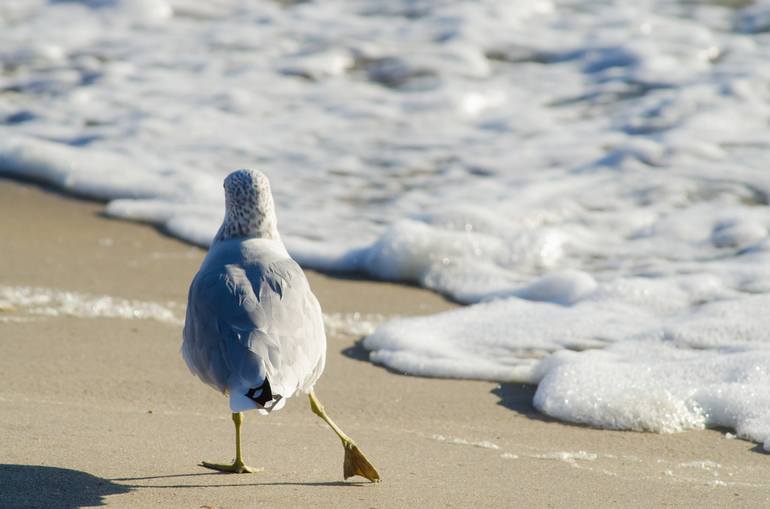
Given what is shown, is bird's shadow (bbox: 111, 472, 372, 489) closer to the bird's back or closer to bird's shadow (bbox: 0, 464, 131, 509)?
bird's shadow (bbox: 0, 464, 131, 509)

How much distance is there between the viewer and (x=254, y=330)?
304 cm

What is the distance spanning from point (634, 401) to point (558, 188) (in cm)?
344

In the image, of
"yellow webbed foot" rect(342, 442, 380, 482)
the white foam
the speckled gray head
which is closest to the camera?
"yellow webbed foot" rect(342, 442, 380, 482)

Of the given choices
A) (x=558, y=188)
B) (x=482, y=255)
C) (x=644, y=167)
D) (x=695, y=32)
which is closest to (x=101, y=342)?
(x=482, y=255)

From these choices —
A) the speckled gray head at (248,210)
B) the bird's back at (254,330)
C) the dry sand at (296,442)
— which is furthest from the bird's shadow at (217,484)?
the speckled gray head at (248,210)

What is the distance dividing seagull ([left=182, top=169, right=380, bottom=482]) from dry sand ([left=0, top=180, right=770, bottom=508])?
170 mm

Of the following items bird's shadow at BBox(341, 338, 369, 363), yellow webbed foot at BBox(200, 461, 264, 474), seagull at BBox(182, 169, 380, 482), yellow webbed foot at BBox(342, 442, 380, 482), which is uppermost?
seagull at BBox(182, 169, 380, 482)

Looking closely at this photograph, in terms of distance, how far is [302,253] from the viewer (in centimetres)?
625

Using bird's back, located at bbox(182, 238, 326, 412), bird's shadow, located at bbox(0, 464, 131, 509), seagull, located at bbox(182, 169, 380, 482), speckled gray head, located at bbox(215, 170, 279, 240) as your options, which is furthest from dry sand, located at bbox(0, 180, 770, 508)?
speckled gray head, located at bbox(215, 170, 279, 240)

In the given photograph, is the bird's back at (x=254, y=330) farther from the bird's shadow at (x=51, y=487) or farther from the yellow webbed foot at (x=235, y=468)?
the bird's shadow at (x=51, y=487)

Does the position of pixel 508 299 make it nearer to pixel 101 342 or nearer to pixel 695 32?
pixel 101 342

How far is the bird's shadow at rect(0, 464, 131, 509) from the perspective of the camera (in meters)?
2.80

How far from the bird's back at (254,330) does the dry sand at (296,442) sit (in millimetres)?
316

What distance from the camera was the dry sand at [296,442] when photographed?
3.07 meters
